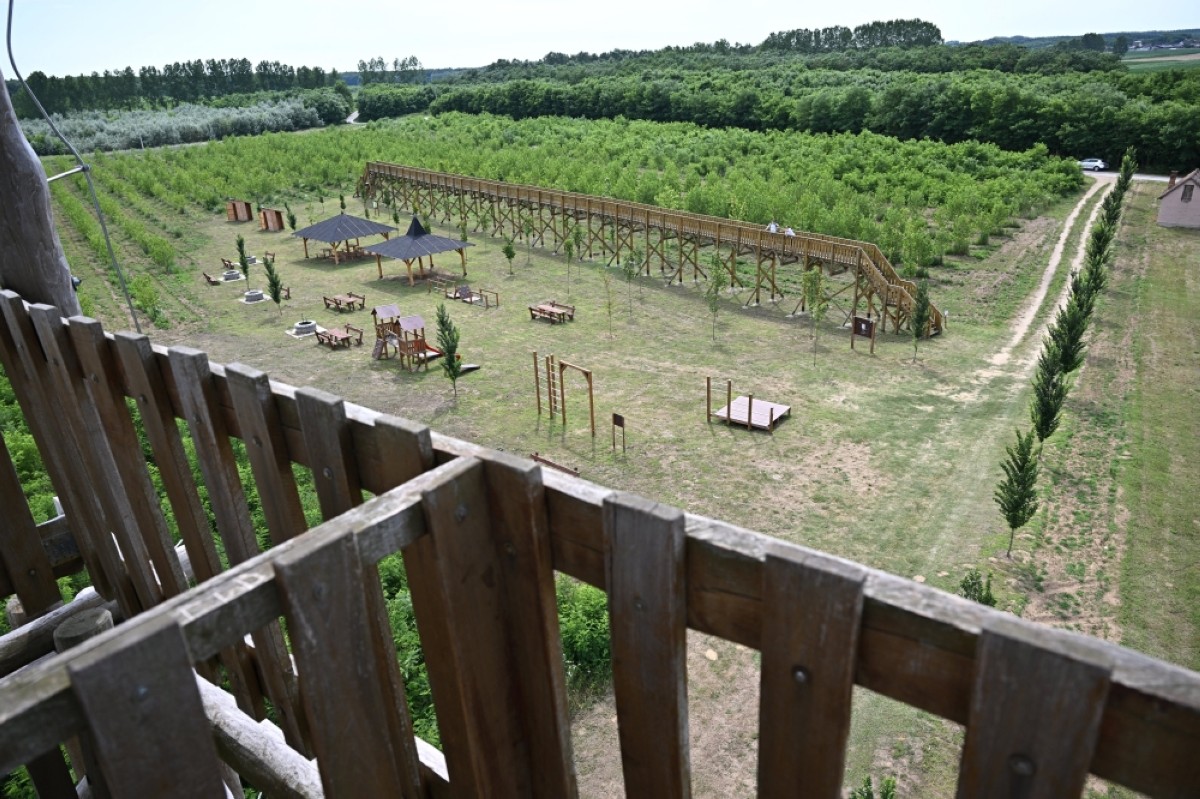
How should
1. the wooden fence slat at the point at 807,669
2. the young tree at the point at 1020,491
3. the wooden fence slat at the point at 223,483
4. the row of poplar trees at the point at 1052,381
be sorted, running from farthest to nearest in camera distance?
the row of poplar trees at the point at 1052,381 → the young tree at the point at 1020,491 → the wooden fence slat at the point at 223,483 → the wooden fence slat at the point at 807,669

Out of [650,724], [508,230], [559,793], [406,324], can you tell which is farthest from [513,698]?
[508,230]

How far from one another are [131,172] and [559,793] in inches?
1969

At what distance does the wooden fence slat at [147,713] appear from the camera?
116 centimetres

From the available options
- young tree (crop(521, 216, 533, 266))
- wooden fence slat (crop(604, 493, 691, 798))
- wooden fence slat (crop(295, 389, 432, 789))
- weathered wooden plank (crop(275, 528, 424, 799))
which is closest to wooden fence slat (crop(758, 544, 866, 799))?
wooden fence slat (crop(604, 493, 691, 798))

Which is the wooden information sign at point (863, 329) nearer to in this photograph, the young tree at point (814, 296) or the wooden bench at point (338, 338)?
the young tree at point (814, 296)

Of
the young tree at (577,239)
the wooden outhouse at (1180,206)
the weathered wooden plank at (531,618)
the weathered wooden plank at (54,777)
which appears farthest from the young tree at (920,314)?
the wooden outhouse at (1180,206)

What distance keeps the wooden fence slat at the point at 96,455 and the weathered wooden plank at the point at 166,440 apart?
0.28 meters

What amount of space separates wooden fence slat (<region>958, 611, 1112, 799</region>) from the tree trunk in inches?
138

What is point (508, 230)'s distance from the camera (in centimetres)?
3067

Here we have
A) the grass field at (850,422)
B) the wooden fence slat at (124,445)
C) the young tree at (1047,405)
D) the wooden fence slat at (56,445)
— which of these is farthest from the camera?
the young tree at (1047,405)

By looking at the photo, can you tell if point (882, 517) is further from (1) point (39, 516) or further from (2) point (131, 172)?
(2) point (131, 172)

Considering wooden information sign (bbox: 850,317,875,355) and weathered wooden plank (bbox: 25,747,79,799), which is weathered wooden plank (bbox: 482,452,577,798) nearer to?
weathered wooden plank (bbox: 25,747,79,799)

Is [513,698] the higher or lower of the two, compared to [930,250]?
higher

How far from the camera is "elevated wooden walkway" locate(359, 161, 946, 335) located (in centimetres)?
1918
